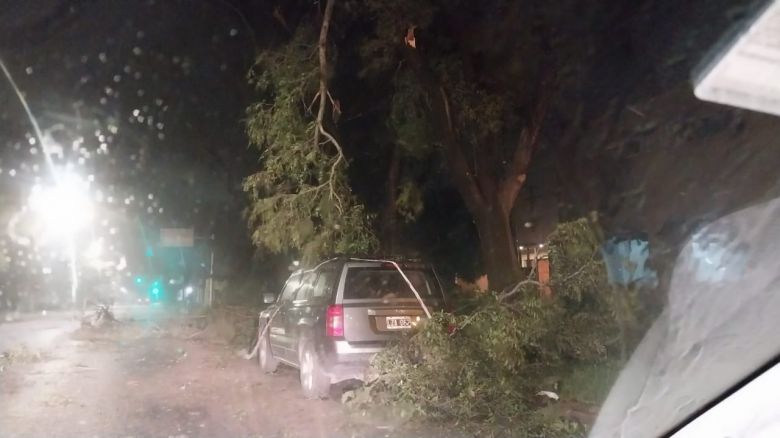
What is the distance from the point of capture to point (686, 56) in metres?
9.39

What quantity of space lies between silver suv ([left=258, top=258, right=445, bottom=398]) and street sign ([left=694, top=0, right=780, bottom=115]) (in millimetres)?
5261

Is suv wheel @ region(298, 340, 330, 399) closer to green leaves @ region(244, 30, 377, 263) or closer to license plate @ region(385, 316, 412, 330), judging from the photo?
license plate @ region(385, 316, 412, 330)

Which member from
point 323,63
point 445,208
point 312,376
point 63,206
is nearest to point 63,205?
point 63,206

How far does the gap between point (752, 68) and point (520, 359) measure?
500 cm

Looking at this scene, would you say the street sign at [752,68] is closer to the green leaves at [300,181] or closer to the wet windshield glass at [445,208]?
the wet windshield glass at [445,208]

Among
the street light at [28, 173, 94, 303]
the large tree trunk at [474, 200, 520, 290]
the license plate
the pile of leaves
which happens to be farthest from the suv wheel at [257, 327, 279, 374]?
the street light at [28, 173, 94, 303]

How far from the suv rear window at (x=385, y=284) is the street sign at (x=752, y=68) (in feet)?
18.0

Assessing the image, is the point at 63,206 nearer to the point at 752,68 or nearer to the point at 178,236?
the point at 178,236

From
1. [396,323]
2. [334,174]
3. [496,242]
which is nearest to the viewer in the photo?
[396,323]

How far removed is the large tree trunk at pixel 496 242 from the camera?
43.5ft

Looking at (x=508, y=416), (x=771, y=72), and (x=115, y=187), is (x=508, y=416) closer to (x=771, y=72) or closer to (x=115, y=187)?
(x=771, y=72)

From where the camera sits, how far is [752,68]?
4230 millimetres

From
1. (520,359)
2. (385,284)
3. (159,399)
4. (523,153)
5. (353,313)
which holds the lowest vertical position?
(159,399)

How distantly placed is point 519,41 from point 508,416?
647cm
